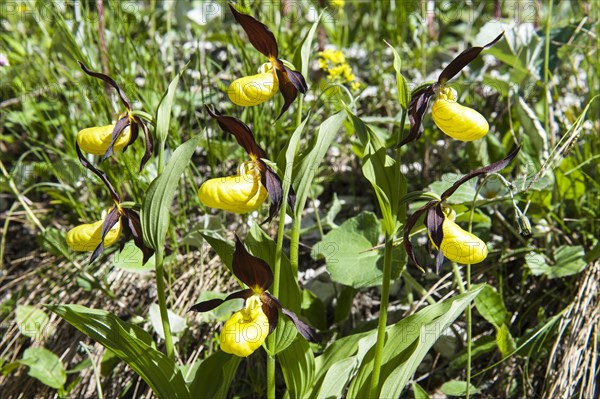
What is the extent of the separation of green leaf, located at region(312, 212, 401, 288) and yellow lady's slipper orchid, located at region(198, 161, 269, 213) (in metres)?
0.42

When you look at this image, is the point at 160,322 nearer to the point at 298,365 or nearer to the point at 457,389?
the point at 298,365

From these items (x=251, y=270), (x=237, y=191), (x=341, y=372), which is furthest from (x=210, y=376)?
(x=237, y=191)

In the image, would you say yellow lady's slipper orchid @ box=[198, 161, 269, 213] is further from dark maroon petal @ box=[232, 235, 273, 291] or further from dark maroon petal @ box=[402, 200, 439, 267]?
dark maroon petal @ box=[402, 200, 439, 267]

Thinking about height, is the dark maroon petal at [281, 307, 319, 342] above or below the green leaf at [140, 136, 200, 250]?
below

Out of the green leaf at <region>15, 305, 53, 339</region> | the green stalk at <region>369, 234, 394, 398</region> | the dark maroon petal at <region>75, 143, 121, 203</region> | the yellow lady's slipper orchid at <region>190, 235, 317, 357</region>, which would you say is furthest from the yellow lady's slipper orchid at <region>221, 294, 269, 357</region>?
the green leaf at <region>15, 305, 53, 339</region>

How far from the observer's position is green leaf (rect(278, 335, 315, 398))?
52.6 inches

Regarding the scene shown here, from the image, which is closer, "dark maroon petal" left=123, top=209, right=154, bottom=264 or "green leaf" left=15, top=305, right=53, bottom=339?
"dark maroon petal" left=123, top=209, right=154, bottom=264

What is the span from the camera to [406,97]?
1076 millimetres

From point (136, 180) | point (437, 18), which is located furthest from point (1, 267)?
point (437, 18)

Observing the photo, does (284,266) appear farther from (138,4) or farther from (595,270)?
(138,4)

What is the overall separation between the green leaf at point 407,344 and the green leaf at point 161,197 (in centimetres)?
53

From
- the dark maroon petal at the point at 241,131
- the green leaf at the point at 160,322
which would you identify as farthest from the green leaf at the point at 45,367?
the dark maroon petal at the point at 241,131

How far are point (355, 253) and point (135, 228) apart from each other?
0.57m

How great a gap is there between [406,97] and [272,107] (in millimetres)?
998
